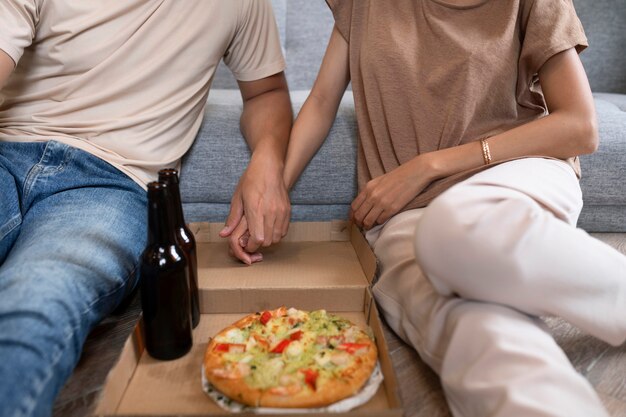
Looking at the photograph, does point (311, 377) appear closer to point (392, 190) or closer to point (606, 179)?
point (392, 190)

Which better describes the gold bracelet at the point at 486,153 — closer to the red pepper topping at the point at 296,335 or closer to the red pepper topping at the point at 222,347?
the red pepper topping at the point at 296,335

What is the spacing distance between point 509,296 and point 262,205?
570 mm

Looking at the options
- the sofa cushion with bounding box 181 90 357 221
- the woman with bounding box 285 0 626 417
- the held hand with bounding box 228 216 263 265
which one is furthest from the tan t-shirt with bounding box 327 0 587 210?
the held hand with bounding box 228 216 263 265

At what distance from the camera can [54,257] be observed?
0.88 metres

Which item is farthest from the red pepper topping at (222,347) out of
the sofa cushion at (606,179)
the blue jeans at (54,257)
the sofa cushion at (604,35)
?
the sofa cushion at (604,35)

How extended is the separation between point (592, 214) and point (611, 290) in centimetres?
86

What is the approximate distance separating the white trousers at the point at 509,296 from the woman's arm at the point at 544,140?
15 cm

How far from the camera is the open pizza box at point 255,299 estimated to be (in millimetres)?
825

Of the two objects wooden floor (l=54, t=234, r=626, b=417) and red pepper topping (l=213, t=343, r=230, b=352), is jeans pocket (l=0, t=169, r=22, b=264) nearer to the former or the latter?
wooden floor (l=54, t=234, r=626, b=417)

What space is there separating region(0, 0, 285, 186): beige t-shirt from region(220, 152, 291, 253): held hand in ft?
0.75

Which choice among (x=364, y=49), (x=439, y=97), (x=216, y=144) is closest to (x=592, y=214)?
(x=439, y=97)

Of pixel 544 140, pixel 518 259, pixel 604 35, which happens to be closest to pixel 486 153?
pixel 544 140

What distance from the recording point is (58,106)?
46.0 inches

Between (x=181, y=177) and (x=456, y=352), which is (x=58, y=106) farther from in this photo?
(x=456, y=352)
